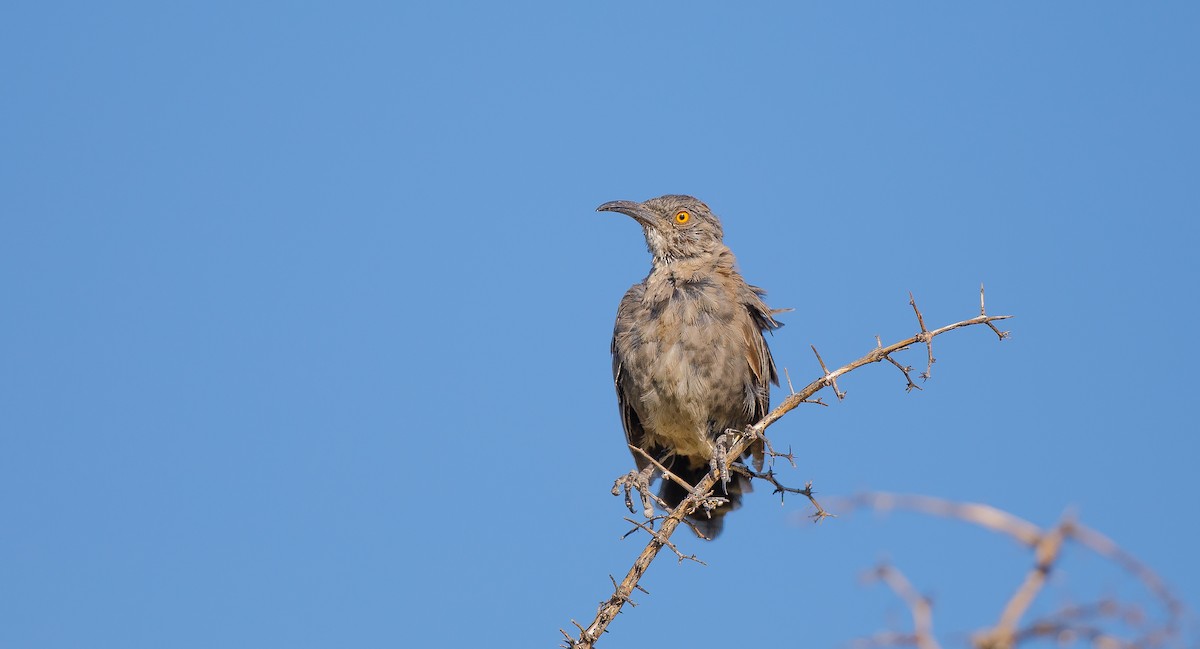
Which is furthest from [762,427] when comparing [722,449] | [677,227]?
[677,227]

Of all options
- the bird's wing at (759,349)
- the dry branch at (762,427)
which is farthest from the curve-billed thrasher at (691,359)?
the dry branch at (762,427)

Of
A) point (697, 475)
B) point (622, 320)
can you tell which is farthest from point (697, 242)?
point (697, 475)

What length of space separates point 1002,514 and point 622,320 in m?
7.60

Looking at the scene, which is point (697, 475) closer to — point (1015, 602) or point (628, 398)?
point (628, 398)

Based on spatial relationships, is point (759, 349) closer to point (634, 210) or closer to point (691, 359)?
point (691, 359)

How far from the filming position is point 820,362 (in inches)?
220

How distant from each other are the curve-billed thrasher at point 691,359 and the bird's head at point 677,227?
11 mm

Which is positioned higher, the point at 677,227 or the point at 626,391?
the point at 677,227

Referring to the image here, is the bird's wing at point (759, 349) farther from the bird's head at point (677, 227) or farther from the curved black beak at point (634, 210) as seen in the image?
the curved black beak at point (634, 210)

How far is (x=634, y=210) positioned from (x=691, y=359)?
168 centimetres

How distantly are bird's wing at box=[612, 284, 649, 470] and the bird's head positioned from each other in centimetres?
39

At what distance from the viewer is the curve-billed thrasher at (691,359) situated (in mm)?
8648

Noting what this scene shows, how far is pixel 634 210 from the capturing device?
975cm

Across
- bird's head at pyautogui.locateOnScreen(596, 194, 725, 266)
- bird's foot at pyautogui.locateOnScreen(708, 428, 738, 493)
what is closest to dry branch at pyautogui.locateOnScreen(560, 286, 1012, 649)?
bird's foot at pyautogui.locateOnScreen(708, 428, 738, 493)
